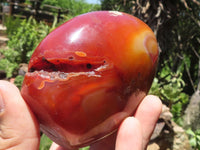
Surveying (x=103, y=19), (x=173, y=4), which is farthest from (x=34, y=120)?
(x=173, y=4)

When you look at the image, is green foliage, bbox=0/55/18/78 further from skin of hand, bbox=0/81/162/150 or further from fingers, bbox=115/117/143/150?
fingers, bbox=115/117/143/150

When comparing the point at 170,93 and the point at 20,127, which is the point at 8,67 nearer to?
the point at 170,93

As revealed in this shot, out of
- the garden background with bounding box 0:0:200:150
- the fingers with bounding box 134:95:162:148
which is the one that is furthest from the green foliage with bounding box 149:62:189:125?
the fingers with bounding box 134:95:162:148

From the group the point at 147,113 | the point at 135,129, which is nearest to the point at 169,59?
the point at 147,113

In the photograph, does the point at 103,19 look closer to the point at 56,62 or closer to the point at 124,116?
the point at 56,62

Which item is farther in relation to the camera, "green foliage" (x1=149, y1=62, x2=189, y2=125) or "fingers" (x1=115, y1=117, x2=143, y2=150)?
"green foliage" (x1=149, y1=62, x2=189, y2=125)

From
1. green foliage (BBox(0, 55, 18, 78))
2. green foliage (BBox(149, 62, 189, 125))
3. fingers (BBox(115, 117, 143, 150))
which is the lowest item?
green foliage (BBox(0, 55, 18, 78))

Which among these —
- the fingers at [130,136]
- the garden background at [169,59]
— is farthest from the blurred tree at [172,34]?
the fingers at [130,136]
